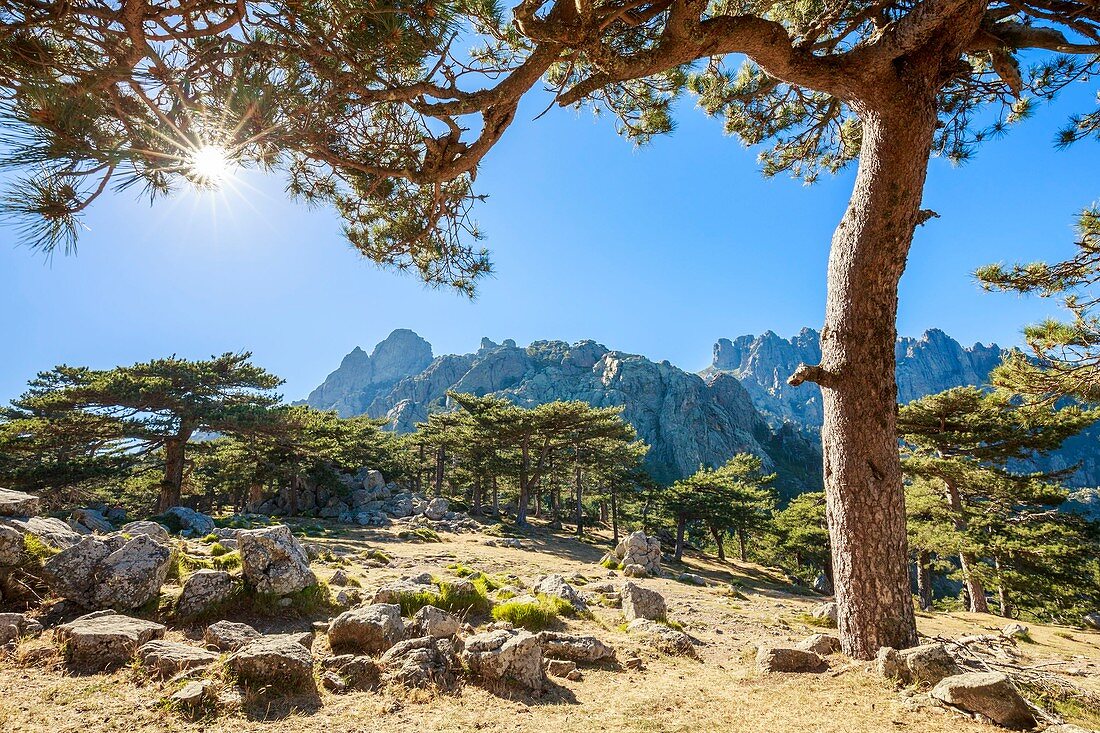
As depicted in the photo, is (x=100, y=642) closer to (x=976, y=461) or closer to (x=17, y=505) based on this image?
(x=17, y=505)

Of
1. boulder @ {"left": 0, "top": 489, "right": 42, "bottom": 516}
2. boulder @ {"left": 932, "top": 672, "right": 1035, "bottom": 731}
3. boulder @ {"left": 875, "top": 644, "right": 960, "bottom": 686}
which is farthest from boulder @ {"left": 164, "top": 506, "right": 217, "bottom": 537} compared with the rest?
boulder @ {"left": 932, "top": 672, "right": 1035, "bottom": 731}

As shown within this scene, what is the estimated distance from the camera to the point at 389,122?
521 cm

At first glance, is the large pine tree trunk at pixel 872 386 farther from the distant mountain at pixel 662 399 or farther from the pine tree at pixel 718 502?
the distant mountain at pixel 662 399

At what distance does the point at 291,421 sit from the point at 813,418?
220 metres

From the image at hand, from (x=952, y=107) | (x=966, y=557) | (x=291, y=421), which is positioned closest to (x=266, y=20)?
(x=952, y=107)

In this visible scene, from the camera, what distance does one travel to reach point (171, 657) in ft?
10.1

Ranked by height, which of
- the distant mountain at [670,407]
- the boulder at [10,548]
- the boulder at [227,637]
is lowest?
the boulder at [227,637]

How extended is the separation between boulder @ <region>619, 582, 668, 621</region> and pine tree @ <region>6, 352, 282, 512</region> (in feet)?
61.9

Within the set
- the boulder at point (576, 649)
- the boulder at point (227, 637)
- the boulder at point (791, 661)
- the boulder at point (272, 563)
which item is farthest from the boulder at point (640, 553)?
the boulder at point (227, 637)

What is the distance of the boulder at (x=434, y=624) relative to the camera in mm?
4176

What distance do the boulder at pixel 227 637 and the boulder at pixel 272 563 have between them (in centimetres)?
117

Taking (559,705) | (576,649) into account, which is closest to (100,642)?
(559,705)

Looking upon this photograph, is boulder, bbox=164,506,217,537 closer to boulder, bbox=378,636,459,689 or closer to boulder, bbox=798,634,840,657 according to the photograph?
boulder, bbox=378,636,459,689

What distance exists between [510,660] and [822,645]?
10.1ft
